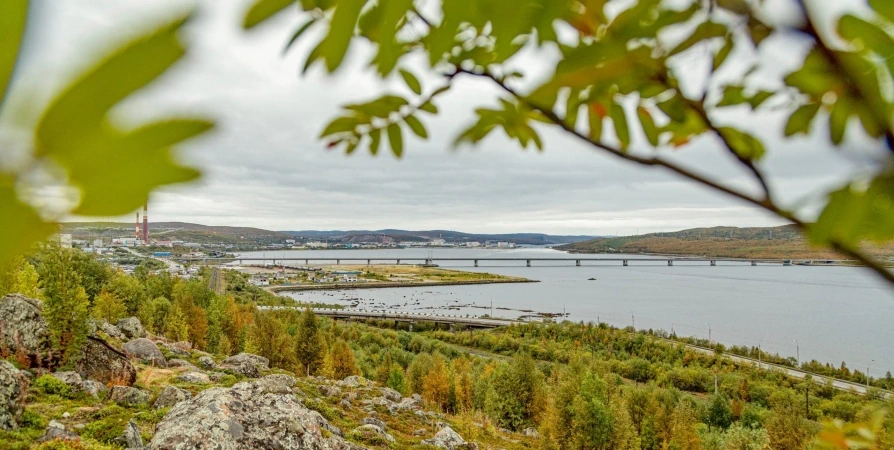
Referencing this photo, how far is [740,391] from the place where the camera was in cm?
2053

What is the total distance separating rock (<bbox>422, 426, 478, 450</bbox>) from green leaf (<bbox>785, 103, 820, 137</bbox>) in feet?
33.3

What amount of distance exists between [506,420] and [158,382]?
11633 millimetres

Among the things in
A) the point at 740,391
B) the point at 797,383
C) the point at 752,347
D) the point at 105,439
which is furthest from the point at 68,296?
the point at 752,347

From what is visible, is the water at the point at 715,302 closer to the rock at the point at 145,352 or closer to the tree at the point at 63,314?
the rock at the point at 145,352

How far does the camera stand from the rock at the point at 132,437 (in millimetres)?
5723

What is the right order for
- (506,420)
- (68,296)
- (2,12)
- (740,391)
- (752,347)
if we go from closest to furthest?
1. (2,12)
2. (68,296)
3. (506,420)
4. (740,391)
5. (752,347)

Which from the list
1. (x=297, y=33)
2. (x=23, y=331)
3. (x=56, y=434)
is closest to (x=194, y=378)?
(x=23, y=331)

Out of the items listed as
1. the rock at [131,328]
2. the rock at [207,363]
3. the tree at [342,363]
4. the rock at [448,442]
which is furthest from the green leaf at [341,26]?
the tree at [342,363]

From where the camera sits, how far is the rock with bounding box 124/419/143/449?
225 inches

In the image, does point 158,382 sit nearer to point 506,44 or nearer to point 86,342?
point 86,342

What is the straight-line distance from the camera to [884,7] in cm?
33

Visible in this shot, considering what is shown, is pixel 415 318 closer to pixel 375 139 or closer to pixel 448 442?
pixel 448 442

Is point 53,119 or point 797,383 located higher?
point 53,119

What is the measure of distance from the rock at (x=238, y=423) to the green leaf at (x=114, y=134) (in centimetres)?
562
